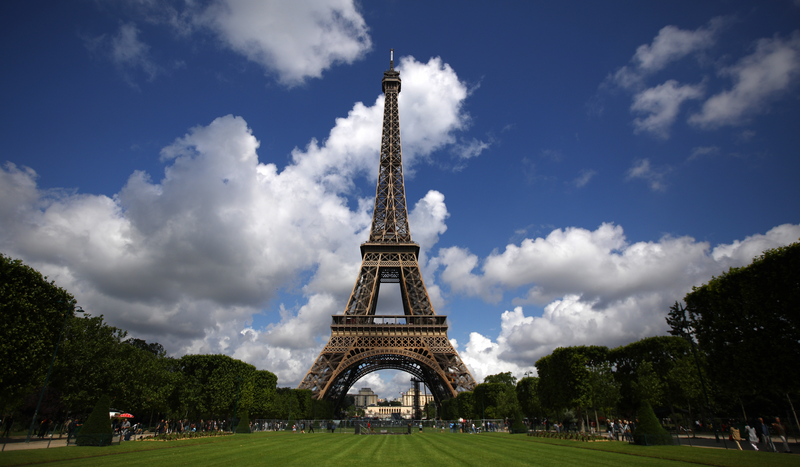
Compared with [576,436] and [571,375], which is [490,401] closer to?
[571,375]

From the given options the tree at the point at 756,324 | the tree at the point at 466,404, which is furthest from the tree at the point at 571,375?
the tree at the point at 466,404

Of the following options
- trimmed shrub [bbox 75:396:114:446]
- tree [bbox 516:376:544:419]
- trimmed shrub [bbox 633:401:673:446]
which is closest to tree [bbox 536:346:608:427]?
trimmed shrub [bbox 633:401:673:446]

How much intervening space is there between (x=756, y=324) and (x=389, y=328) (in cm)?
3953

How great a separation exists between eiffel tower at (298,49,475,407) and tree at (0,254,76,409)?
2893 cm

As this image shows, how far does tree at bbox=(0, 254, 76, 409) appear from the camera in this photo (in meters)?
18.8

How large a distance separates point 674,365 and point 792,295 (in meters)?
20.8

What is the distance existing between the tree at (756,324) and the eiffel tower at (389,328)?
31.1 meters

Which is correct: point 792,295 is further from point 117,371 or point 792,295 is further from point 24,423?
point 24,423

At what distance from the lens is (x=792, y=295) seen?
57.6 feet

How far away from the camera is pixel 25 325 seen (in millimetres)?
19875

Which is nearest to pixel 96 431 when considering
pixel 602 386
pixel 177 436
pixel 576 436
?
pixel 177 436

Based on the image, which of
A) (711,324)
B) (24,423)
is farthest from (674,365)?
(24,423)

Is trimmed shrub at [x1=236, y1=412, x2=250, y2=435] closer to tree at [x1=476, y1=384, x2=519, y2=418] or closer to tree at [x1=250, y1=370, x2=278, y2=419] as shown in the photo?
tree at [x1=250, y1=370, x2=278, y2=419]

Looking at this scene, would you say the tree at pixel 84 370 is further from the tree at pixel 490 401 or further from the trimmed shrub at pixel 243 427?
the tree at pixel 490 401
